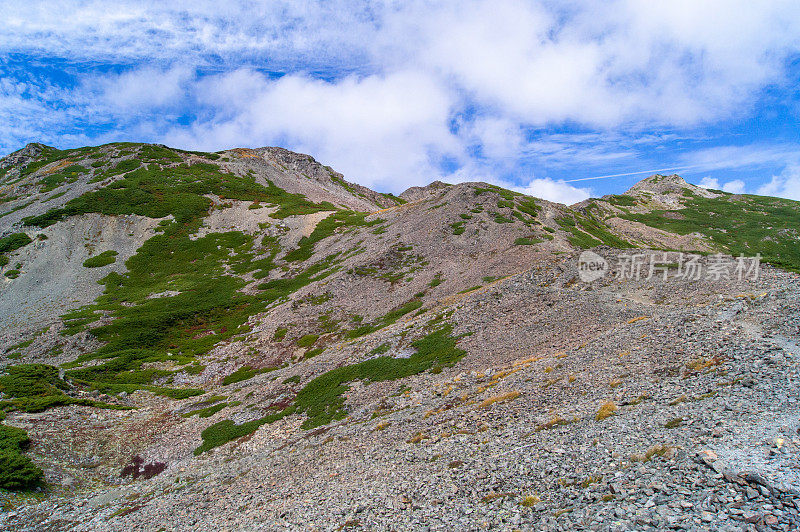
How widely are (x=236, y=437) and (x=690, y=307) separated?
3536 centimetres

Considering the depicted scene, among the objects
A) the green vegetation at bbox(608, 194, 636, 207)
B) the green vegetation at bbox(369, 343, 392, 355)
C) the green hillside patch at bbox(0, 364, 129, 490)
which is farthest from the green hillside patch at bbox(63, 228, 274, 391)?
the green vegetation at bbox(608, 194, 636, 207)

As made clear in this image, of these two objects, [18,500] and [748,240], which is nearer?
[18,500]

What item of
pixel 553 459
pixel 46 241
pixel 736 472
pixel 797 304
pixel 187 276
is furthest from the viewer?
pixel 46 241

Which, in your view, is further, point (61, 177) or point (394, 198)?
point (394, 198)

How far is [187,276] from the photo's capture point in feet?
264

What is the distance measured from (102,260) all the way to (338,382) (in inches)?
3176

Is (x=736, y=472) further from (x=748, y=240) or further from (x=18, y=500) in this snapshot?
(x=748, y=240)

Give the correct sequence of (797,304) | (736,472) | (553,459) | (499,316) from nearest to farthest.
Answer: (736,472)
(553,459)
(797,304)
(499,316)

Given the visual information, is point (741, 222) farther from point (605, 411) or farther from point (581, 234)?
point (605, 411)

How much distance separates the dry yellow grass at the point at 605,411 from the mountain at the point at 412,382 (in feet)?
0.49

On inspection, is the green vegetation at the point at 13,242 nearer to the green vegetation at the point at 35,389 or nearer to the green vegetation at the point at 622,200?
the green vegetation at the point at 35,389

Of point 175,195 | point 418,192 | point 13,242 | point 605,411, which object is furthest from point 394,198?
point 605,411

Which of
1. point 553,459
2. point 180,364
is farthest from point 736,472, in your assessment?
point 180,364

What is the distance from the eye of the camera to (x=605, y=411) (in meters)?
17.3
